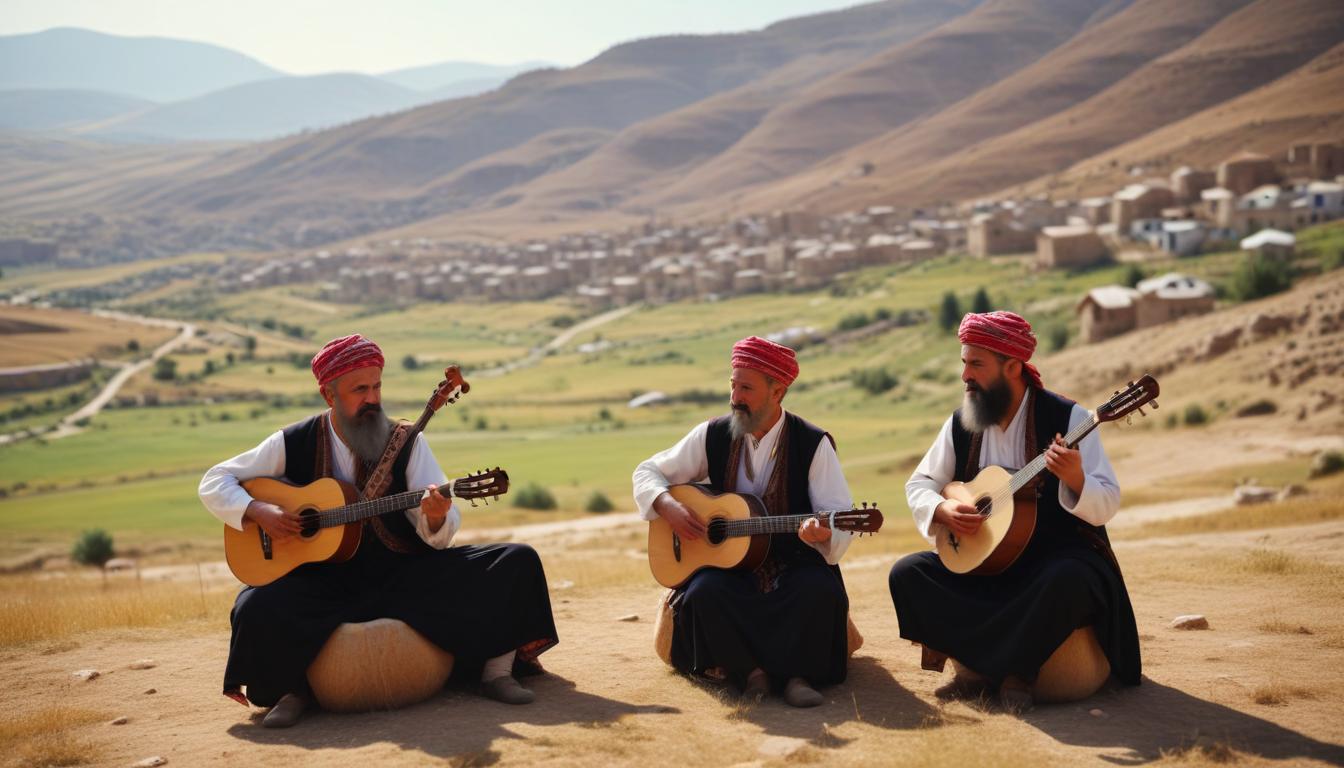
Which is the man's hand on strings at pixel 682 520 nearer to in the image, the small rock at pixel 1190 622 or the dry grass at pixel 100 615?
the small rock at pixel 1190 622

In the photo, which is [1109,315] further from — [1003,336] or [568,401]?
[1003,336]

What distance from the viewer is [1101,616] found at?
5.82 m

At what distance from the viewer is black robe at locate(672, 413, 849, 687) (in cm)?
608

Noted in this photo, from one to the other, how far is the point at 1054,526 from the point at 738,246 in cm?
9435

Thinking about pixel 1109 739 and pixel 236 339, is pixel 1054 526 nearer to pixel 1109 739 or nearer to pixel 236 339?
pixel 1109 739

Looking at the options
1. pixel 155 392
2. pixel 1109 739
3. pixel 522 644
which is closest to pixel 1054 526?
pixel 1109 739

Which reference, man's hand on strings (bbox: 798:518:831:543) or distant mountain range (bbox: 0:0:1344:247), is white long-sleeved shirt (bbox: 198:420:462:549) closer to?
man's hand on strings (bbox: 798:518:831:543)

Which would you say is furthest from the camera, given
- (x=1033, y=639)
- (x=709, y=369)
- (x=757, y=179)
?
(x=757, y=179)

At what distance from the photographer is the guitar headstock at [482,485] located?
18.7 feet

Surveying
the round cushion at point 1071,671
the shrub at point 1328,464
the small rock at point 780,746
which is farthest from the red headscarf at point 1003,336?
the shrub at point 1328,464

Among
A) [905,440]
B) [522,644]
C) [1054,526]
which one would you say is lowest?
[905,440]

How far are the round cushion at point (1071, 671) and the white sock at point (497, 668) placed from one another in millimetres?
2622

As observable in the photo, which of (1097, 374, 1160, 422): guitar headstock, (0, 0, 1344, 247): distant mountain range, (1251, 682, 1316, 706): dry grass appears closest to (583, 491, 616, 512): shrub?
(1251, 682, 1316, 706): dry grass

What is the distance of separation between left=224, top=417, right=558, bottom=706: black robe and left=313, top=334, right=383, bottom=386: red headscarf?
0.98 ft
